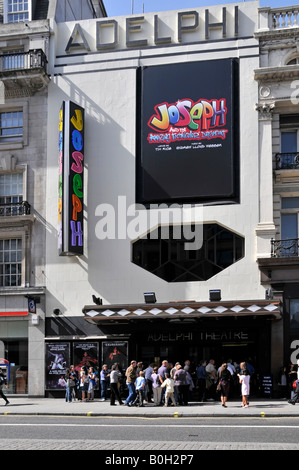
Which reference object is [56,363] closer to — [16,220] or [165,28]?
[16,220]

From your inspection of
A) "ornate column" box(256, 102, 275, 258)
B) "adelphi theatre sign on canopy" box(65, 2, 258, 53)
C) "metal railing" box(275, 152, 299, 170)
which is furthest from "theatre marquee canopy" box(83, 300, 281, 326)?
"adelphi theatre sign on canopy" box(65, 2, 258, 53)

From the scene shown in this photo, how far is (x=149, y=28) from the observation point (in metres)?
31.8

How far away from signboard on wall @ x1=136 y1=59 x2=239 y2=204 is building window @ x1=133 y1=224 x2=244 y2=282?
1551mm

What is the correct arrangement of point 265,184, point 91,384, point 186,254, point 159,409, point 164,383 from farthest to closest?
point 186,254 → point 265,184 → point 91,384 → point 164,383 → point 159,409

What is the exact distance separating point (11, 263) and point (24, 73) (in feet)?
29.2

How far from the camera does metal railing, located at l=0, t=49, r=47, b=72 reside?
105 ft

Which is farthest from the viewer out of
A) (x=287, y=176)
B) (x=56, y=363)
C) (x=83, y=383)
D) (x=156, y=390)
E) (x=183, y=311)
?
(x=56, y=363)

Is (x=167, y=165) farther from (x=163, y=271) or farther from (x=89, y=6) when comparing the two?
(x=89, y=6)

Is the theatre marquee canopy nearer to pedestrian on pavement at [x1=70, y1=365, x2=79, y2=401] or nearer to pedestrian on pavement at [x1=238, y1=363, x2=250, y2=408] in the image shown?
pedestrian on pavement at [x1=70, y1=365, x2=79, y2=401]

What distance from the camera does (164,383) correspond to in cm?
2498

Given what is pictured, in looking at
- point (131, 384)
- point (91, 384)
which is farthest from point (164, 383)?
point (91, 384)

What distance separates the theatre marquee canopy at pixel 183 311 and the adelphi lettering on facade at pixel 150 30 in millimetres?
12426
